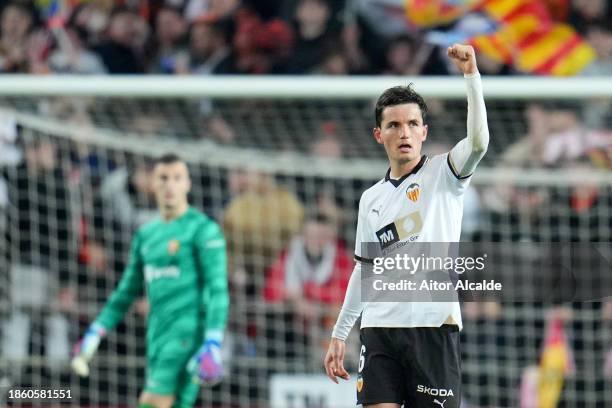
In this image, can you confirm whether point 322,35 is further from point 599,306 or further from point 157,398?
point 157,398

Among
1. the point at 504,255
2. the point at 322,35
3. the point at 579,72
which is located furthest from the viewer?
the point at 322,35

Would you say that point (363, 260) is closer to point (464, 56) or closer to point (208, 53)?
point (464, 56)

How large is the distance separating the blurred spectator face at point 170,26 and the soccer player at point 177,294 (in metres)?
3.64

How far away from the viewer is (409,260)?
4734 millimetres

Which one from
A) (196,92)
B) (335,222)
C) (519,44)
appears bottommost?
(335,222)

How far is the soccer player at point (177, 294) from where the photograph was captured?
690 centimetres

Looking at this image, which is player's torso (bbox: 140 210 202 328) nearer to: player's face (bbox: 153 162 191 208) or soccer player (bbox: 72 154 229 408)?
soccer player (bbox: 72 154 229 408)

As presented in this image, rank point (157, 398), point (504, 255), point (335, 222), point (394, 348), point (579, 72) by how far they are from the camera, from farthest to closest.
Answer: point (579, 72)
point (335, 222)
point (504, 255)
point (157, 398)
point (394, 348)

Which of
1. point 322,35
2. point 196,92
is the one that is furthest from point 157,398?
point 322,35

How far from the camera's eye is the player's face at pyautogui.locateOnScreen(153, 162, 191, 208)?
714 centimetres

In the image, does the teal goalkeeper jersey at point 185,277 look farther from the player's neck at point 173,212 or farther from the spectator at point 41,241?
the spectator at point 41,241

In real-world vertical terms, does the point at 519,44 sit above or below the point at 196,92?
above

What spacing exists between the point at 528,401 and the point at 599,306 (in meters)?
0.97

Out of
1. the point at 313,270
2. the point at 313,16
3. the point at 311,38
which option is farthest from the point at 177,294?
the point at 313,16
